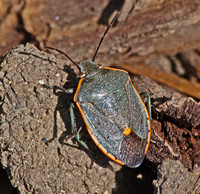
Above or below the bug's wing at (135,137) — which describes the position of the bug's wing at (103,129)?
above

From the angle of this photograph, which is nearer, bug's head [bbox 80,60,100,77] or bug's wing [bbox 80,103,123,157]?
bug's wing [bbox 80,103,123,157]

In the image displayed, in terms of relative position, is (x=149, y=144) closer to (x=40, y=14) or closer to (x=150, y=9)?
(x=150, y=9)

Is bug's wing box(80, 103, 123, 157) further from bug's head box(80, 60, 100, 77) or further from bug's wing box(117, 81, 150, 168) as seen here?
bug's head box(80, 60, 100, 77)

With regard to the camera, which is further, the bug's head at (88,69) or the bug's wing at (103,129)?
the bug's head at (88,69)

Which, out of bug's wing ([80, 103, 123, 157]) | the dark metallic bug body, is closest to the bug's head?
the dark metallic bug body

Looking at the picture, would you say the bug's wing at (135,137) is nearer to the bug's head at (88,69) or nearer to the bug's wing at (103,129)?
the bug's wing at (103,129)

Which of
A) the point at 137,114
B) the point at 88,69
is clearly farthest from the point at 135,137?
the point at 88,69

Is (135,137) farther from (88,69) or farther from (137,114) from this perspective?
(88,69)

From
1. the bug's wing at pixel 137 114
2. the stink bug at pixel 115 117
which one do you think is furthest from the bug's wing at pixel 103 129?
the bug's wing at pixel 137 114
